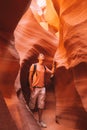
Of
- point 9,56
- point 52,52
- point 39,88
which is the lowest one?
point 39,88

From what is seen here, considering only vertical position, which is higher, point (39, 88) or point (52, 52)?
point (52, 52)

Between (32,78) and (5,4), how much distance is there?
3.16 metres

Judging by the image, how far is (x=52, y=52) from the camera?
8.56 meters

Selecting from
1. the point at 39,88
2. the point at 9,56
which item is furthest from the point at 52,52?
the point at 9,56

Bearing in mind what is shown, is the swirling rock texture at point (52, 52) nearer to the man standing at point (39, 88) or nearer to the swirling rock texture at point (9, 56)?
the swirling rock texture at point (9, 56)

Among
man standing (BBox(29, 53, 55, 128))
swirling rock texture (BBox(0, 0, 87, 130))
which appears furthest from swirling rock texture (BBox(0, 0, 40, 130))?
man standing (BBox(29, 53, 55, 128))

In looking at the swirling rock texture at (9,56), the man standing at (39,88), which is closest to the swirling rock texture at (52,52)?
the swirling rock texture at (9,56)

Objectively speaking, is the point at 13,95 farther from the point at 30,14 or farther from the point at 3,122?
the point at 30,14

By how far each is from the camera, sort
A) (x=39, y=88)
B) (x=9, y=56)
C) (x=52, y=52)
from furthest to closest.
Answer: (x=52, y=52) < (x=39, y=88) < (x=9, y=56)

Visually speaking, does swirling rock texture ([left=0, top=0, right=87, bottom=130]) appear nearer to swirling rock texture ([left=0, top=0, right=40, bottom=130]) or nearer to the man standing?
swirling rock texture ([left=0, top=0, right=40, bottom=130])

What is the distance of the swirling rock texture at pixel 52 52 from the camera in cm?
411

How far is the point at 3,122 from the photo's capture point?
3.04 meters

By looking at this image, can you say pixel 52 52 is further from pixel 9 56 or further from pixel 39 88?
pixel 9 56

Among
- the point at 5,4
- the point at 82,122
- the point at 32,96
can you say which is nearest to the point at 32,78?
the point at 32,96
